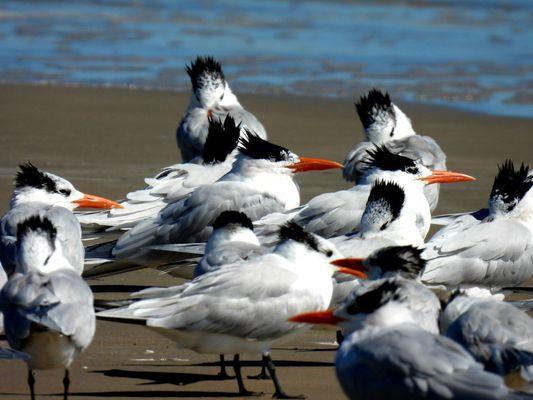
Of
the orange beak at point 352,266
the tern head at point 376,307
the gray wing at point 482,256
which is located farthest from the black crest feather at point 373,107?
the tern head at point 376,307

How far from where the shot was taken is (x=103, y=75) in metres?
17.1

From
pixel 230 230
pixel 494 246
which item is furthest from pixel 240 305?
pixel 494 246

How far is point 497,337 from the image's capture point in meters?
5.37

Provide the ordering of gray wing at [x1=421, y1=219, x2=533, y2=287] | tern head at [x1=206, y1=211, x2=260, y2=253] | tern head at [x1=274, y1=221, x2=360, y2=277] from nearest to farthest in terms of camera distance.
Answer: tern head at [x1=274, y1=221, x2=360, y2=277], tern head at [x1=206, y1=211, x2=260, y2=253], gray wing at [x1=421, y1=219, x2=533, y2=287]

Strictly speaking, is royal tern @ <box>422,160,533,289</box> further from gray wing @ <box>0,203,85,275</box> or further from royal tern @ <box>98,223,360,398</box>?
gray wing @ <box>0,203,85,275</box>

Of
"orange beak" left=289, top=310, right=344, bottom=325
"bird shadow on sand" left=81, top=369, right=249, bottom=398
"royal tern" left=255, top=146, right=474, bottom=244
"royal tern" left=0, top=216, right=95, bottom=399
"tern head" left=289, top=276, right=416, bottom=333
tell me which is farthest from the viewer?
"royal tern" left=255, top=146, right=474, bottom=244

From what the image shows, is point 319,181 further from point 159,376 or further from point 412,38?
point 412,38

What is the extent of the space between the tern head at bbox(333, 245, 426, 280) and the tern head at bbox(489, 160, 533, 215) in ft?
7.13

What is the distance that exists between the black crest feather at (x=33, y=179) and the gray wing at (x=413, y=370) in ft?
10.1

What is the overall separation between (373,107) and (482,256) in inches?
110

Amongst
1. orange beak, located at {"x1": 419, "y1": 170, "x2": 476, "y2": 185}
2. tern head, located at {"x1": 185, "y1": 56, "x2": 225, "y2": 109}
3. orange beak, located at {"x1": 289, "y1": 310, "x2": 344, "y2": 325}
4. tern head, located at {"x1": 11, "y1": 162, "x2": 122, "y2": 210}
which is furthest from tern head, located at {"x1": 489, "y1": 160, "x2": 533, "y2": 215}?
tern head, located at {"x1": 185, "y1": 56, "x2": 225, "y2": 109}

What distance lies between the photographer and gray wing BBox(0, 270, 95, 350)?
5.51 metres

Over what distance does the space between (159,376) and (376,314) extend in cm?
147

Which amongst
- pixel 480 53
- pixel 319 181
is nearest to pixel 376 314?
pixel 319 181
